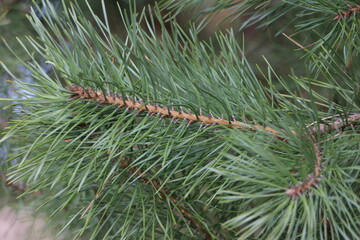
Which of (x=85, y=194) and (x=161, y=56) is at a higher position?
(x=161, y=56)

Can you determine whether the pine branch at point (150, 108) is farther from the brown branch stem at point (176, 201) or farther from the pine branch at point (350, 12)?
the pine branch at point (350, 12)

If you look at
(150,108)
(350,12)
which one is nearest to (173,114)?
(150,108)

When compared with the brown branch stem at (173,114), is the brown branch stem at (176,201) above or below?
below

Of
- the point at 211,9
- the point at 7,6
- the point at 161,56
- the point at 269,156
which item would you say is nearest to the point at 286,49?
the point at 211,9

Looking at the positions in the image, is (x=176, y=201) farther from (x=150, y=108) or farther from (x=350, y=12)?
(x=350, y=12)

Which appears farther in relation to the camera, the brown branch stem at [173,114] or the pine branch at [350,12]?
the pine branch at [350,12]

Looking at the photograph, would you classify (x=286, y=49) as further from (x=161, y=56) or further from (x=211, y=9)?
(x=161, y=56)

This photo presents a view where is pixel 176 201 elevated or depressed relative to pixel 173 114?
depressed

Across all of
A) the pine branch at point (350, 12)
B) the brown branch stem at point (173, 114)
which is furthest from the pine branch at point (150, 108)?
the pine branch at point (350, 12)

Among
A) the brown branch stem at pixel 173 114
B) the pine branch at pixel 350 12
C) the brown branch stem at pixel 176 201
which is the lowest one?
the brown branch stem at pixel 176 201

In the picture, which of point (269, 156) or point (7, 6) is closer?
point (269, 156)

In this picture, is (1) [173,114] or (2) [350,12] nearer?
(1) [173,114]
